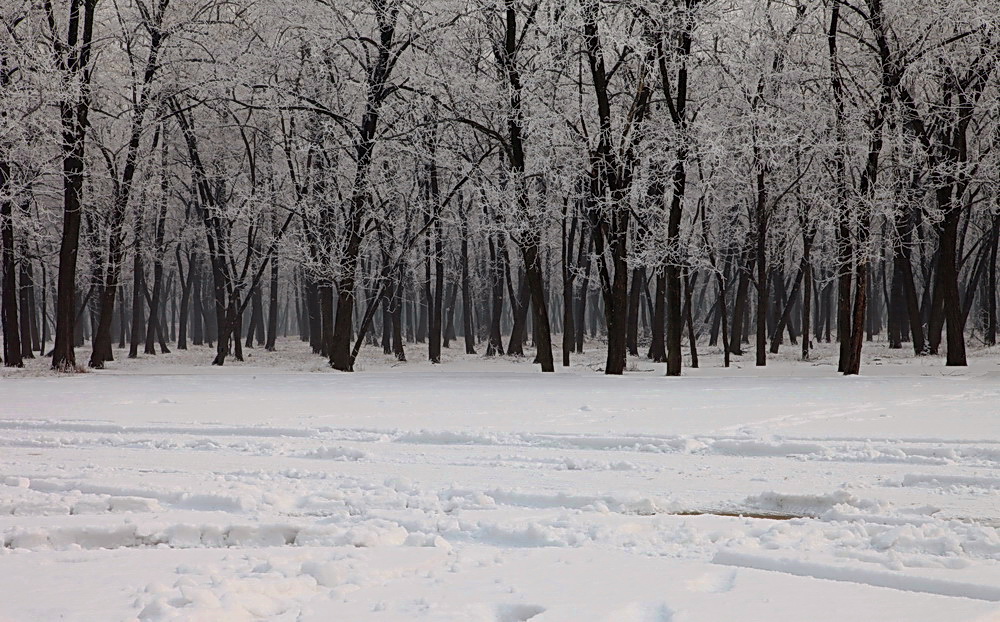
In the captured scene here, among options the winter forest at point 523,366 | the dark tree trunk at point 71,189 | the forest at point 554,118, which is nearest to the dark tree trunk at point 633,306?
the winter forest at point 523,366

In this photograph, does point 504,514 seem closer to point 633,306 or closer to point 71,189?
point 71,189

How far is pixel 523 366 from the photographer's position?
2461cm

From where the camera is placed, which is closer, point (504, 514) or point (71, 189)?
point (504, 514)

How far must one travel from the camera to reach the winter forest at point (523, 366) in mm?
4402

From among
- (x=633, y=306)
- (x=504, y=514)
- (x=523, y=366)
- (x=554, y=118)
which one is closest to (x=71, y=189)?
(x=554, y=118)

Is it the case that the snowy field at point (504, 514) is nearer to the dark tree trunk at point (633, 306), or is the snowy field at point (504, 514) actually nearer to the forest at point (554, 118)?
the forest at point (554, 118)

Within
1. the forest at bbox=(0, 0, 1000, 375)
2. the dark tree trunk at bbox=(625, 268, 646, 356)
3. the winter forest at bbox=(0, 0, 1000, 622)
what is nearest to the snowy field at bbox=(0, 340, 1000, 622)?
the winter forest at bbox=(0, 0, 1000, 622)

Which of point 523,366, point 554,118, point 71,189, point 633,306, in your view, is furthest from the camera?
point 633,306

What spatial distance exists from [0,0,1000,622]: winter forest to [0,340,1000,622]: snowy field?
0.03m

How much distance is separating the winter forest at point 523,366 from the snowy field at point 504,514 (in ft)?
0.11

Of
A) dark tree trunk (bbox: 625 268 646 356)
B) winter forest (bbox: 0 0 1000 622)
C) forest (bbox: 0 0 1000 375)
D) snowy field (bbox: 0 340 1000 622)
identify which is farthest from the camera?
dark tree trunk (bbox: 625 268 646 356)

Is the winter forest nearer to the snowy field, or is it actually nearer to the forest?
the snowy field

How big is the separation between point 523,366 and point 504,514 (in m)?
19.0

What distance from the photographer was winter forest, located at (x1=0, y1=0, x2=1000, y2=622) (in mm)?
4402
